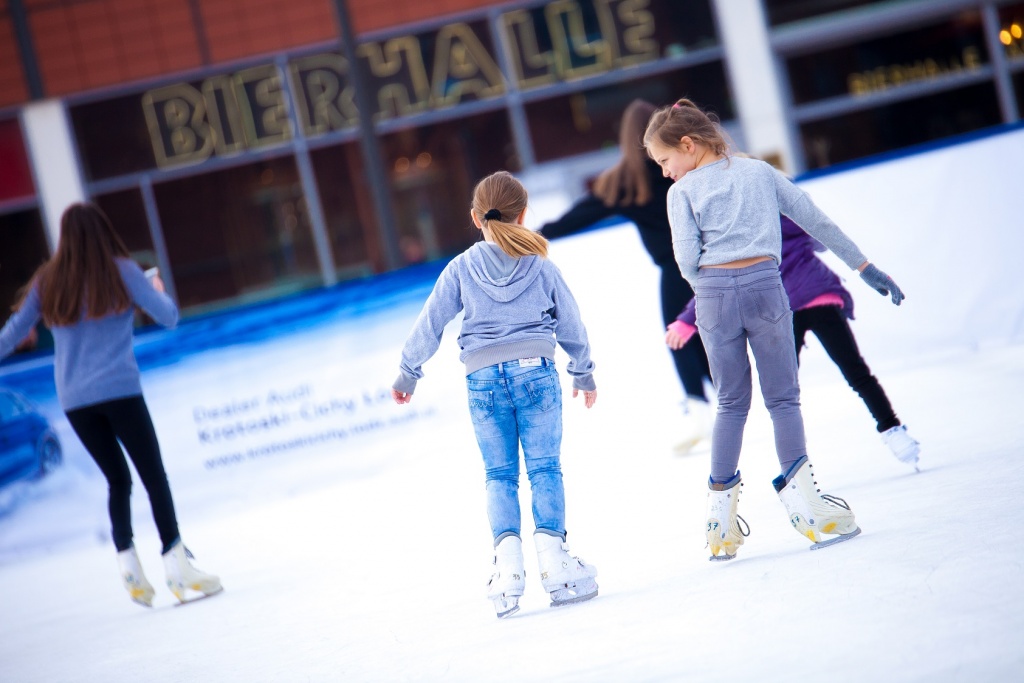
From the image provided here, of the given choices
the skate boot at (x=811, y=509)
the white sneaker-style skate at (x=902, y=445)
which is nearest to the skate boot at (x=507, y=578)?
the skate boot at (x=811, y=509)

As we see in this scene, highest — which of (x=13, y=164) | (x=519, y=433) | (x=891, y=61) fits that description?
(x=13, y=164)

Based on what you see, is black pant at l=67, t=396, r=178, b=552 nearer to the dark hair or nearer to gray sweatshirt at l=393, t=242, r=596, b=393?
gray sweatshirt at l=393, t=242, r=596, b=393

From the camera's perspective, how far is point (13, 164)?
12484 mm

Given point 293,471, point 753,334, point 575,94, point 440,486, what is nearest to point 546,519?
point 753,334

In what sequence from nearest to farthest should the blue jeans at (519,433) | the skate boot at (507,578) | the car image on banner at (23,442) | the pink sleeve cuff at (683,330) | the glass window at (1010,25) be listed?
1. the skate boot at (507,578)
2. the blue jeans at (519,433)
3. the pink sleeve cuff at (683,330)
4. the car image on banner at (23,442)
5. the glass window at (1010,25)

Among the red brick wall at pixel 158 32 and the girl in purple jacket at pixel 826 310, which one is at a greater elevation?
the red brick wall at pixel 158 32

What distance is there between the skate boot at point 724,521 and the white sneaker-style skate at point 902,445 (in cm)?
86

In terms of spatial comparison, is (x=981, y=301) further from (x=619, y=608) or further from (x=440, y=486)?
(x=619, y=608)

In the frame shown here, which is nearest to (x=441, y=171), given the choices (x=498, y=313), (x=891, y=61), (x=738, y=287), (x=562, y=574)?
(x=891, y=61)

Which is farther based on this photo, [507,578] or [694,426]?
[694,426]

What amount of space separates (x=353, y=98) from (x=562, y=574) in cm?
1033

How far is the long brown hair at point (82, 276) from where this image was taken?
4449 mm

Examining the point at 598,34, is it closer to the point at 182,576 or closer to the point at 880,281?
the point at 182,576

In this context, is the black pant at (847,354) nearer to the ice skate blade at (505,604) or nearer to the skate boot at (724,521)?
the skate boot at (724,521)
